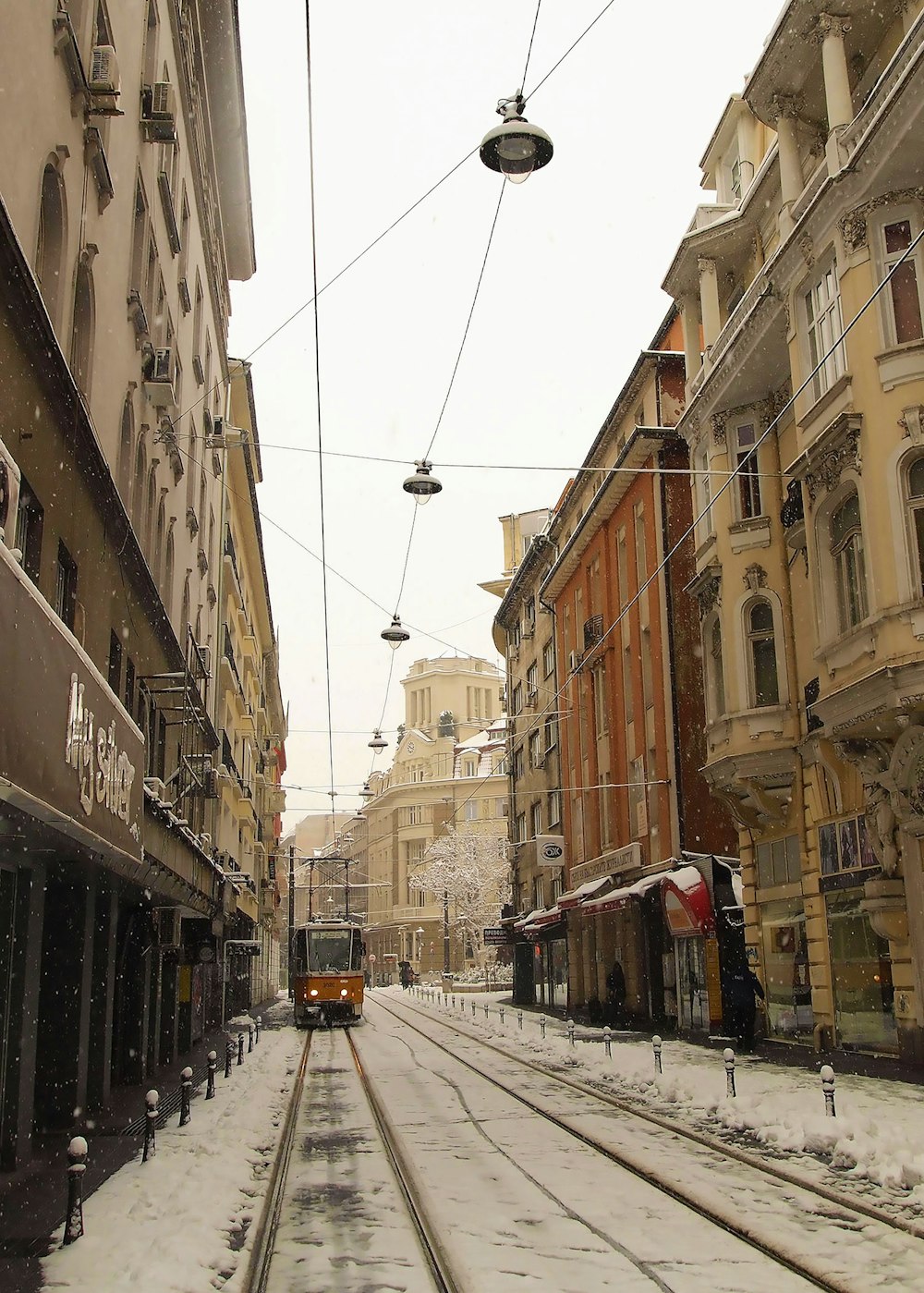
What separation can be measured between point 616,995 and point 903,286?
19.8 meters

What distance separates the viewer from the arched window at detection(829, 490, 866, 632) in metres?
18.0

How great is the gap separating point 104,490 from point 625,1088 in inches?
434

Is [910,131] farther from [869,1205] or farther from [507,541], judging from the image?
[507,541]

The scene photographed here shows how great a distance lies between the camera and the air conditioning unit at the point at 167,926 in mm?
21094

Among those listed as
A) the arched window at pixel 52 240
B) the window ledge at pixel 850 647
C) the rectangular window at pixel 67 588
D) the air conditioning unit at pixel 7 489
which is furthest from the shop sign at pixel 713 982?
the air conditioning unit at pixel 7 489

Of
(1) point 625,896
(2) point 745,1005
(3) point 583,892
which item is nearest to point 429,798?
(3) point 583,892

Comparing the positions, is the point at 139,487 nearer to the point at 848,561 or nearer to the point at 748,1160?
the point at 848,561

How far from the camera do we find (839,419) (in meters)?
17.6

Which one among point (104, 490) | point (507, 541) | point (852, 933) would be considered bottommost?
point (852, 933)

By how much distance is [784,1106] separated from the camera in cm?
1322

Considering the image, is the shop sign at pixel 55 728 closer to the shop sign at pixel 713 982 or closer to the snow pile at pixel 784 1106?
the snow pile at pixel 784 1106

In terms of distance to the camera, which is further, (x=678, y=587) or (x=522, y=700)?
(x=522, y=700)

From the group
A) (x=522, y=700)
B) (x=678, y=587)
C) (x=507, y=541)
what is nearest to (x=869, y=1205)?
(x=678, y=587)

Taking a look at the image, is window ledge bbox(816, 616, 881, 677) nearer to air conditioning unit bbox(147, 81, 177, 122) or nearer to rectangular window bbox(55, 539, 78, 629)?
rectangular window bbox(55, 539, 78, 629)
